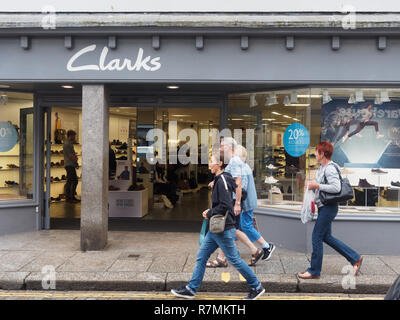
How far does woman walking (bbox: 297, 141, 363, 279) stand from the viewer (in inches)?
238

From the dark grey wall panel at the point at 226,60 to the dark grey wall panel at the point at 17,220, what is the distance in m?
3.03

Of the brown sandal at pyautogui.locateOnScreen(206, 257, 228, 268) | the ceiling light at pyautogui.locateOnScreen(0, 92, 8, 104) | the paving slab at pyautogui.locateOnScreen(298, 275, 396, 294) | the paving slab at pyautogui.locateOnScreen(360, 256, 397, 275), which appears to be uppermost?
the ceiling light at pyautogui.locateOnScreen(0, 92, 8, 104)

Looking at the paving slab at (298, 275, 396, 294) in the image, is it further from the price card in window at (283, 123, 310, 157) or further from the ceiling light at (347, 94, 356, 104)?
the ceiling light at (347, 94, 356, 104)

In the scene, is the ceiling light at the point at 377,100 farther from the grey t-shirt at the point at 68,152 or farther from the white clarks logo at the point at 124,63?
the grey t-shirt at the point at 68,152

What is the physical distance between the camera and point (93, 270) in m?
6.51

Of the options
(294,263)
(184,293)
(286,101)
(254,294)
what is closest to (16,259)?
(184,293)

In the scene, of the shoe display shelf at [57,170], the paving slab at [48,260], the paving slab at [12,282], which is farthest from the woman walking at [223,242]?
the shoe display shelf at [57,170]

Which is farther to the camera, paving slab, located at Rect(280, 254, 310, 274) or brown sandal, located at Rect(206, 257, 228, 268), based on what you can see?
brown sandal, located at Rect(206, 257, 228, 268)

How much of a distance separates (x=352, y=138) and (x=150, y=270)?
4624 mm

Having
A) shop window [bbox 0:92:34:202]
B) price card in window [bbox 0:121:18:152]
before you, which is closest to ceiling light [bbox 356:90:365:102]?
shop window [bbox 0:92:34:202]

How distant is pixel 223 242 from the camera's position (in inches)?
212

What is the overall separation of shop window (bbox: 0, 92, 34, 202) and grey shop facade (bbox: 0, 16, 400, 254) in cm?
130

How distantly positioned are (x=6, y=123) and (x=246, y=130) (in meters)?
5.19
